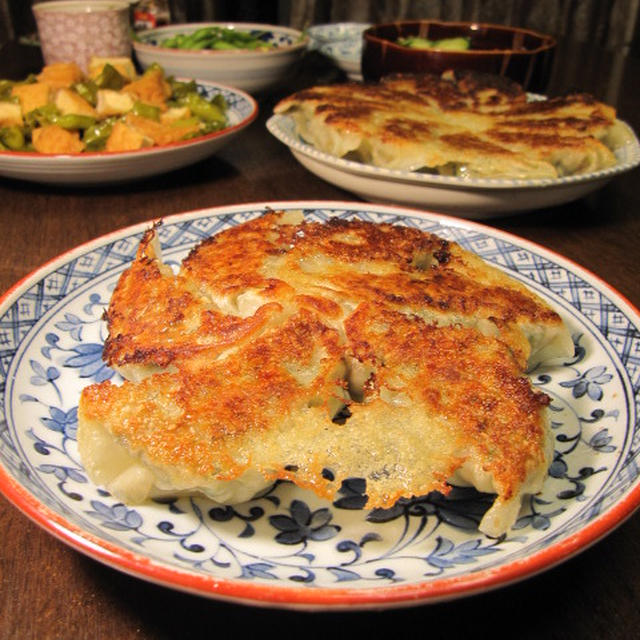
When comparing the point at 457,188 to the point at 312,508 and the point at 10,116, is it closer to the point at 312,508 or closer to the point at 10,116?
the point at 312,508

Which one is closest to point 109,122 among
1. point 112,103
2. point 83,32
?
point 112,103

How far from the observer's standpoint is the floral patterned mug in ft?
10.3

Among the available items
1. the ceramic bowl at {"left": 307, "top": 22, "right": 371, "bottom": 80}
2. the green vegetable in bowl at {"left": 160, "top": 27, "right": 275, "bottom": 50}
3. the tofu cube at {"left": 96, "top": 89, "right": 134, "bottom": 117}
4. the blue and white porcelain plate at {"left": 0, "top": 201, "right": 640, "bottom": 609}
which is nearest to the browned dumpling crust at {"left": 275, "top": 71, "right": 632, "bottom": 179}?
the tofu cube at {"left": 96, "top": 89, "right": 134, "bottom": 117}

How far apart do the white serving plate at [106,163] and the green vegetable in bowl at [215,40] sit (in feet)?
4.91

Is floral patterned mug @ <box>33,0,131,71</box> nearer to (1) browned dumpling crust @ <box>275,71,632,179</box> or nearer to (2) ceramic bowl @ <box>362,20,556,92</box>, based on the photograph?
(2) ceramic bowl @ <box>362,20,556,92</box>

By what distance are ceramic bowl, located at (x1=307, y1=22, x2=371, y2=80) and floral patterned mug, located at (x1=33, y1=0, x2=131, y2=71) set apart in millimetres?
1102

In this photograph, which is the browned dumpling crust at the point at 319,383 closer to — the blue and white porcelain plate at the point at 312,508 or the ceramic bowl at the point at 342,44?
the blue and white porcelain plate at the point at 312,508

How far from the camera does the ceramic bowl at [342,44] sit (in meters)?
3.58

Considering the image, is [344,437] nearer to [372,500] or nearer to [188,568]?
[372,500]

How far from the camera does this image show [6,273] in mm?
1657

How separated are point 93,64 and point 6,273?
1.61m

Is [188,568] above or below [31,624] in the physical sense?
above

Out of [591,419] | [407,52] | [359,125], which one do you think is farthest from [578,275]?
[407,52]

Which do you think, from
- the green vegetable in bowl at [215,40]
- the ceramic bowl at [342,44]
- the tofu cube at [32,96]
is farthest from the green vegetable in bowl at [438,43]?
the tofu cube at [32,96]
